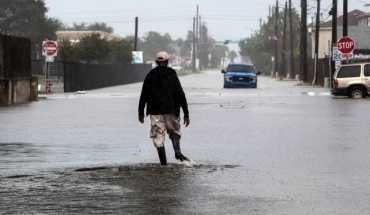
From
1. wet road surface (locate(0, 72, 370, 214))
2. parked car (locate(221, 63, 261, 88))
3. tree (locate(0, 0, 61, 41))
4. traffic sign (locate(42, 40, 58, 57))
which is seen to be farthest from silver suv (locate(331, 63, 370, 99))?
tree (locate(0, 0, 61, 41))

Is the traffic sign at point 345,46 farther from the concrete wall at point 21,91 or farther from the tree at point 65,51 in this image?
the tree at point 65,51

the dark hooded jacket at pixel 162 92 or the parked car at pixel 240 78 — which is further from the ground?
the dark hooded jacket at pixel 162 92

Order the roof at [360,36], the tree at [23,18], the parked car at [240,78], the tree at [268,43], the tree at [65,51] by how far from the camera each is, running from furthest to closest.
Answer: the tree at [268,43], the tree at [23,18], the roof at [360,36], the tree at [65,51], the parked car at [240,78]

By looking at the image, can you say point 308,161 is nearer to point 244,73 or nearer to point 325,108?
point 325,108

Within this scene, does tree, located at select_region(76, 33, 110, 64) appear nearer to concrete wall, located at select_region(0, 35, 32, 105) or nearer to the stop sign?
the stop sign

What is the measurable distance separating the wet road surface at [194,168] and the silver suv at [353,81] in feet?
49.5

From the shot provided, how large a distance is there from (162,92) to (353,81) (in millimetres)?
28790

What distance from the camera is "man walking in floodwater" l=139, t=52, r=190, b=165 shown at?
14858 mm

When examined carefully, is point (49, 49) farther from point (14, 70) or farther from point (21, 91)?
point (14, 70)

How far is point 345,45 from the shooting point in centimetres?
5234

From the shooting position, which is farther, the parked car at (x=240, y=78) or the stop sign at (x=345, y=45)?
the parked car at (x=240, y=78)

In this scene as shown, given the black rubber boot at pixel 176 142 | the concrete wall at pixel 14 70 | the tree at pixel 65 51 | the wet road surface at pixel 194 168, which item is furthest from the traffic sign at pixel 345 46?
the black rubber boot at pixel 176 142

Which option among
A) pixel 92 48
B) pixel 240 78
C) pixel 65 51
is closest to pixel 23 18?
pixel 92 48

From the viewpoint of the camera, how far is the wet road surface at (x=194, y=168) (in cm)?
1089
